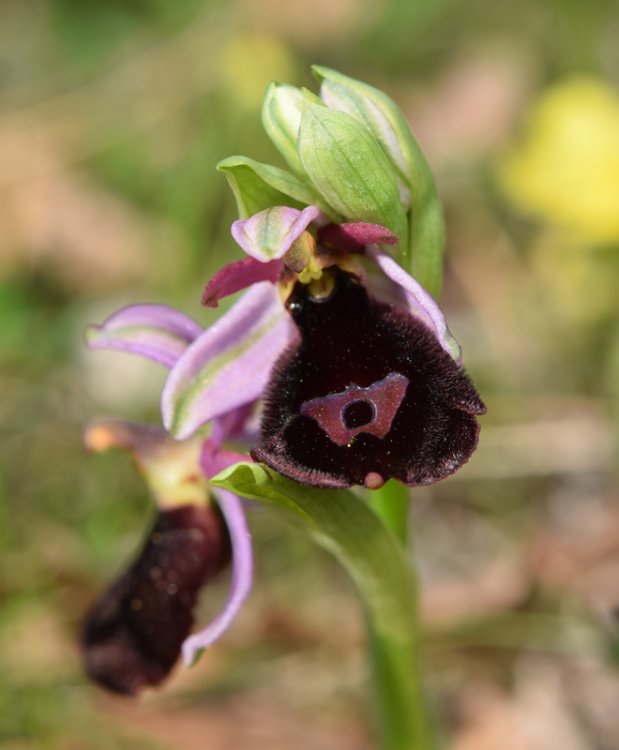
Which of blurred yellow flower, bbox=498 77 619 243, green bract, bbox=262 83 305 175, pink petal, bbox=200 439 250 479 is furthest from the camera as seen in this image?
blurred yellow flower, bbox=498 77 619 243

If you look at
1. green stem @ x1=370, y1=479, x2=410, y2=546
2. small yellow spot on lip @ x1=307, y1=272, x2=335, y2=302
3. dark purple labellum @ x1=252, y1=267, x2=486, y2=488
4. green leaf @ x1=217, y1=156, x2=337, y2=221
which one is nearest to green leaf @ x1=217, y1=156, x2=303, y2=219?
green leaf @ x1=217, y1=156, x2=337, y2=221

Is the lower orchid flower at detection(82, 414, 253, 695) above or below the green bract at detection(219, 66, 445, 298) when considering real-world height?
below

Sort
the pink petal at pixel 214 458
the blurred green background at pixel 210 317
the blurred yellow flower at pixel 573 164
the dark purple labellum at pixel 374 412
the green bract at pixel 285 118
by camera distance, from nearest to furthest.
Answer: the dark purple labellum at pixel 374 412, the green bract at pixel 285 118, the pink petal at pixel 214 458, the blurred green background at pixel 210 317, the blurred yellow flower at pixel 573 164

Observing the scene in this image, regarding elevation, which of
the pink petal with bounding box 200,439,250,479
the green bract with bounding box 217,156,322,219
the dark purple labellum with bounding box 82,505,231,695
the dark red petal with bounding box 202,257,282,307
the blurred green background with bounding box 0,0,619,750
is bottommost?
the blurred green background with bounding box 0,0,619,750

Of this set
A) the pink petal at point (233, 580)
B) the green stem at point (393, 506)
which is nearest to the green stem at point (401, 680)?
the green stem at point (393, 506)

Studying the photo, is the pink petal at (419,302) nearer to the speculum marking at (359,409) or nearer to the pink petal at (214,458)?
the speculum marking at (359,409)

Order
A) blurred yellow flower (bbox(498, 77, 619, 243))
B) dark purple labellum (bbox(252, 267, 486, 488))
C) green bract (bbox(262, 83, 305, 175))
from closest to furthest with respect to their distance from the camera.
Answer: dark purple labellum (bbox(252, 267, 486, 488)), green bract (bbox(262, 83, 305, 175)), blurred yellow flower (bbox(498, 77, 619, 243))

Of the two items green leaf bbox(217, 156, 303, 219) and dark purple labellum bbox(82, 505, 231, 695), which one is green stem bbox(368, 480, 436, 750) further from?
green leaf bbox(217, 156, 303, 219)

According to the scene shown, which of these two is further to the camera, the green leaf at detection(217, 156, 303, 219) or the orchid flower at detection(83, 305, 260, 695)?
the orchid flower at detection(83, 305, 260, 695)

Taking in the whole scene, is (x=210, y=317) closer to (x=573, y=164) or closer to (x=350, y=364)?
(x=573, y=164)
